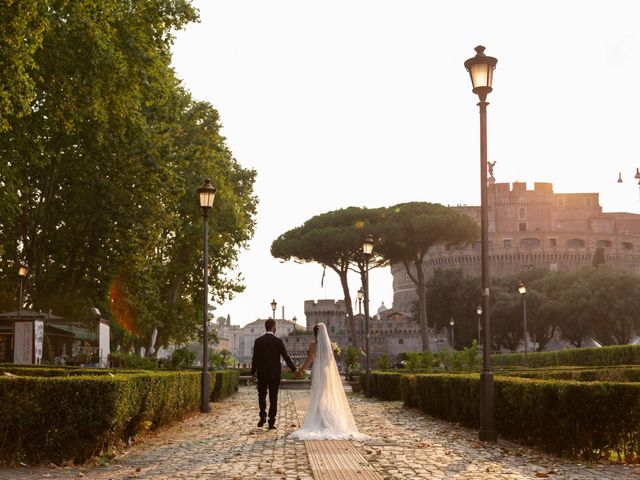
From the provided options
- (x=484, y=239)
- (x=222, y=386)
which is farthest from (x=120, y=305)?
(x=484, y=239)

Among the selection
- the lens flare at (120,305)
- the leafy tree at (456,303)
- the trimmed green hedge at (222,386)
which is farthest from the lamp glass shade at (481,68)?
the leafy tree at (456,303)

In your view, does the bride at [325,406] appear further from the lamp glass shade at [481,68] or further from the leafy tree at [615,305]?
the leafy tree at [615,305]

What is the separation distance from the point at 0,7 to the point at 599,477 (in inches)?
515

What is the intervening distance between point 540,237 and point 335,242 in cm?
6017

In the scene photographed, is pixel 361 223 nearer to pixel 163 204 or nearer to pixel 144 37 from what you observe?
pixel 163 204

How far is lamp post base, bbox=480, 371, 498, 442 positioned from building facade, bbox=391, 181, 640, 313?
309 feet

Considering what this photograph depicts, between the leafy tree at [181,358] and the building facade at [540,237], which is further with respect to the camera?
the building facade at [540,237]

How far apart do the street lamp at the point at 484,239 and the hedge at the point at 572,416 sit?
0.29 m

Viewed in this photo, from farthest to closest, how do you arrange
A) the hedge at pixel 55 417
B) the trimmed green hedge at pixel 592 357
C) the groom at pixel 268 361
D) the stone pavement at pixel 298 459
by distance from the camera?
the trimmed green hedge at pixel 592 357, the groom at pixel 268 361, the hedge at pixel 55 417, the stone pavement at pixel 298 459

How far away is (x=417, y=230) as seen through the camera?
Answer: 58250 mm

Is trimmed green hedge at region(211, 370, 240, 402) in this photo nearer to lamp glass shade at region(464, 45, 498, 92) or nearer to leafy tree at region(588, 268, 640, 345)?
lamp glass shade at region(464, 45, 498, 92)

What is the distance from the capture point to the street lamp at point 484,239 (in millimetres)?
11055

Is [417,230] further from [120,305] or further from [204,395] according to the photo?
[204,395]

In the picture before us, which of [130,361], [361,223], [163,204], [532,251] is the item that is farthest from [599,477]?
[532,251]
